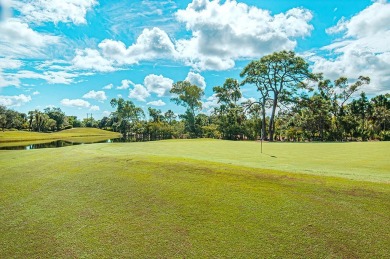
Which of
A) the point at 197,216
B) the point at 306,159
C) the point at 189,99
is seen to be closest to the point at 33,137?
the point at 189,99

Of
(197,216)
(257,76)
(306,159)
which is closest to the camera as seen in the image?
(197,216)

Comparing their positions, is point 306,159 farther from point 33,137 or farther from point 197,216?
point 33,137

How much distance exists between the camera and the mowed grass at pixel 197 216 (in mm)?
3797

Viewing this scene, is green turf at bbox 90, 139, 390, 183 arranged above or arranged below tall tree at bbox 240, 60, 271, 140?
below

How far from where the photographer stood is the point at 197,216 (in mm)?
4664

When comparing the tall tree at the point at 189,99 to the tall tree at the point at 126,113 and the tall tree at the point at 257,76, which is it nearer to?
the tall tree at the point at 257,76

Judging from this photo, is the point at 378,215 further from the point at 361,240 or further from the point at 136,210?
the point at 136,210

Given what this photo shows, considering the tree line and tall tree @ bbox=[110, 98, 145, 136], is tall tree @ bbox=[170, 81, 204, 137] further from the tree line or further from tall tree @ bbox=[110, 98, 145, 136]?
tall tree @ bbox=[110, 98, 145, 136]

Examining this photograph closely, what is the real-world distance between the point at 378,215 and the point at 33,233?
238 inches

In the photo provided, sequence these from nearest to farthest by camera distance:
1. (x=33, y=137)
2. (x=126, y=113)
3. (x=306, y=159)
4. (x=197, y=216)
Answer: (x=197, y=216) < (x=306, y=159) < (x=33, y=137) < (x=126, y=113)

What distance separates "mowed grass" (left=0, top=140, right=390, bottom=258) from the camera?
3797 mm

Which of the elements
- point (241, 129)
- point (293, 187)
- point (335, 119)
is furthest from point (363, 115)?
point (293, 187)

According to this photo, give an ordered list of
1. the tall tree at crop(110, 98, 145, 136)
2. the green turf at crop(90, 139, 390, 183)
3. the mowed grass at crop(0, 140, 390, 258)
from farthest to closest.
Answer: the tall tree at crop(110, 98, 145, 136), the green turf at crop(90, 139, 390, 183), the mowed grass at crop(0, 140, 390, 258)

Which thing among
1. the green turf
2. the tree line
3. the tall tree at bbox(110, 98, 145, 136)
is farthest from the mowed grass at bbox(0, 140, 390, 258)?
the tall tree at bbox(110, 98, 145, 136)
